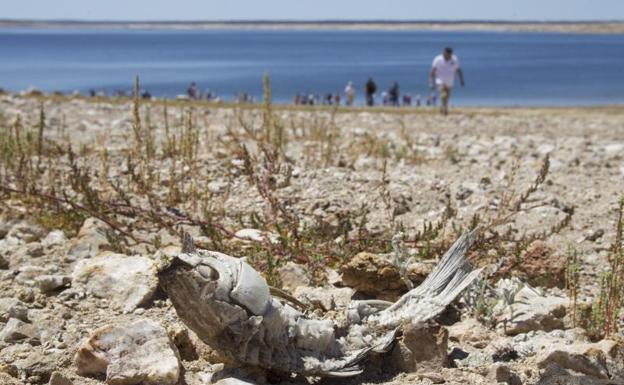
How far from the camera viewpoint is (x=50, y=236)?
Answer: 5531mm

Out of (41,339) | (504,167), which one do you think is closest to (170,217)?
(41,339)

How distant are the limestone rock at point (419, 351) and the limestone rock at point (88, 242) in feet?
7.36

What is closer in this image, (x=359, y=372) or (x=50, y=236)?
(x=359, y=372)

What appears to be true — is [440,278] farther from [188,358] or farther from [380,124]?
[380,124]

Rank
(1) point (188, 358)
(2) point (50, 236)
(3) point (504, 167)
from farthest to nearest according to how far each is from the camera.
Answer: (3) point (504, 167) < (2) point (50, 236) < (1) point (188, 358)

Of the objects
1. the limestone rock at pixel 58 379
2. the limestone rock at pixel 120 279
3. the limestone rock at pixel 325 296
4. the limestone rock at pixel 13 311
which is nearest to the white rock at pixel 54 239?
the limestone rock at pixel 120 279

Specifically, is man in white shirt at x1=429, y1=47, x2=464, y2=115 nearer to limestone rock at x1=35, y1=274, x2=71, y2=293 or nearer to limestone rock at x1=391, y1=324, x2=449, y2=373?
limestone rock at x1=35, y1=274, x2=71, y2=293

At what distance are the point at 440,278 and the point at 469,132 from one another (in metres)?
11.2

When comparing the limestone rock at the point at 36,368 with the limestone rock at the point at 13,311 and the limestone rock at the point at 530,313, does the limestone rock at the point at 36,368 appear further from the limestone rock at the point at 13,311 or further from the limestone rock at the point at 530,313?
the limestone rock at the point at 530,313

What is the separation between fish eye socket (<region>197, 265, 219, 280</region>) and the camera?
314 cm

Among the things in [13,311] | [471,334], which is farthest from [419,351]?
[13,311]

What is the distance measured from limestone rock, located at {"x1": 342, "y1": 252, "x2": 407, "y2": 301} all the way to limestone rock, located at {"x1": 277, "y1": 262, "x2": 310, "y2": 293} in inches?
12.3

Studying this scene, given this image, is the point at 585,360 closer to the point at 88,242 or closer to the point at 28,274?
the point at 28,274

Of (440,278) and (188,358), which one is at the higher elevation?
(440,278)
